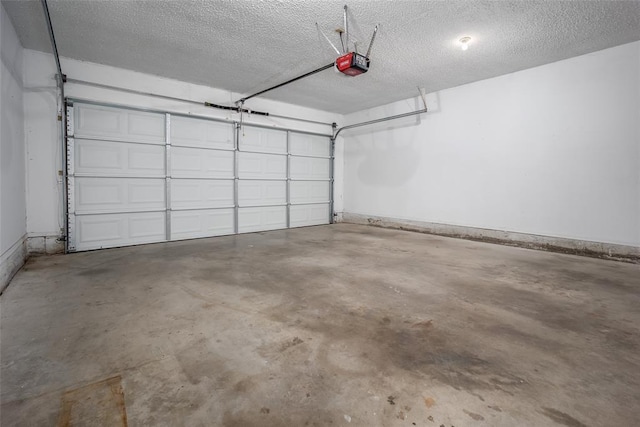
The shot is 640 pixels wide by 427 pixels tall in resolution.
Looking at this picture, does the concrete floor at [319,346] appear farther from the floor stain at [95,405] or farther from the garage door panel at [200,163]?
the garage door panel at [200,163]

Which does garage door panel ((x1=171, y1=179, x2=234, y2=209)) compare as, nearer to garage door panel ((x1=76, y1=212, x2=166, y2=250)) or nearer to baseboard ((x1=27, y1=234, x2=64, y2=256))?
garage door panel ((x1=76, y1=212, x2=166, y2=250))

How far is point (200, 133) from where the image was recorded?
5672 mm

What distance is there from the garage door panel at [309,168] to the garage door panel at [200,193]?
1.70m

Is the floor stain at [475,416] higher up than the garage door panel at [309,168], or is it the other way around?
the garage door panel at [309,168]

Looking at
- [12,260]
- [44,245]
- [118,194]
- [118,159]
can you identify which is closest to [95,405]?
[12,260]

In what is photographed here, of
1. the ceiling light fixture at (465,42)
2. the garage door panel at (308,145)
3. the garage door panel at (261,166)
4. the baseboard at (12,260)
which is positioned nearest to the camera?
the baseboard at (12,260)

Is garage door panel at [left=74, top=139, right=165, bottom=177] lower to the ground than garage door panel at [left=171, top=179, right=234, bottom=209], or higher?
higher

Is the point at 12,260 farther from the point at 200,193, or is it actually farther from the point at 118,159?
the point at 200,193

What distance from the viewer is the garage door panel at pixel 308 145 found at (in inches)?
281

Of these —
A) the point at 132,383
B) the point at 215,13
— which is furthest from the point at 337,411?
the point at 215,13

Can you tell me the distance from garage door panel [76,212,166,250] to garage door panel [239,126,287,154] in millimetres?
2206

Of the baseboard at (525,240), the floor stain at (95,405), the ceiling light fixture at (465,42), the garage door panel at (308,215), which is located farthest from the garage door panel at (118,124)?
the baseboard at (525,240)

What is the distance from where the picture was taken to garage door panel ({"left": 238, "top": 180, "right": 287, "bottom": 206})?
Answer: 631 cm

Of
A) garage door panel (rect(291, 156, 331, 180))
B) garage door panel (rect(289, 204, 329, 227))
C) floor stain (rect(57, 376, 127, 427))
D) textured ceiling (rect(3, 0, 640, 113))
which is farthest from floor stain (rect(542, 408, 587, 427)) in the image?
garage door panel (rect(291, 156, 331, 180))
